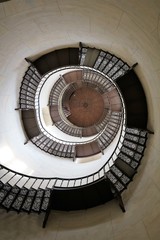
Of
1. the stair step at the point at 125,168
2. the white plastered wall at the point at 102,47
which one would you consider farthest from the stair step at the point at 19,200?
the stair step at the point at 125,168

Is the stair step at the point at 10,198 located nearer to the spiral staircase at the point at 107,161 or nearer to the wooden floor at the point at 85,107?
the spiral staircase at the point at 107,161

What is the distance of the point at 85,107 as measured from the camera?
1352 cm

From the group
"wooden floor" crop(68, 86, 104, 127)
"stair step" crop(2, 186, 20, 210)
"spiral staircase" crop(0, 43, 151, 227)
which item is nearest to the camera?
"stair step" crop(2, 186, 20, 210)

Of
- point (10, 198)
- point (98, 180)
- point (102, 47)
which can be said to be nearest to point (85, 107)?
point (102, 47)

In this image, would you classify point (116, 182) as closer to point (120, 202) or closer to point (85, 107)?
point (120, 202)

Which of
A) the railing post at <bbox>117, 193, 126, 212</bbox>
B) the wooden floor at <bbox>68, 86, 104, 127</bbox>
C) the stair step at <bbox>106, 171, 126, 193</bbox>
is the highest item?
the wooden floor at <bbox>68, 86, 104, 127</bbox>

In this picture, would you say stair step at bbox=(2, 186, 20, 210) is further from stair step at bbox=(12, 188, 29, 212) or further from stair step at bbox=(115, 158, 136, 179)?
stair step at bbox=(115, 158, 136, 179)

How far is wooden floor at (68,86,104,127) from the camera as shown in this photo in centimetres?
1334

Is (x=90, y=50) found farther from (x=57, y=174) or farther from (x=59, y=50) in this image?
(x=57, y=174)

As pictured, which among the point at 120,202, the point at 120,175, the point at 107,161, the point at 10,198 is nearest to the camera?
the point at 120,202

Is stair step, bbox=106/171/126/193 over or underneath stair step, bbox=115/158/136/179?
underneath

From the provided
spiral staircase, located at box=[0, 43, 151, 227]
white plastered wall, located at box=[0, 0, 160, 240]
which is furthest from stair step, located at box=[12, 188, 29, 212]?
white plastered wall, located at box=[0, 0, 160, 240]

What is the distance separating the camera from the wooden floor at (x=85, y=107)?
43.8ft

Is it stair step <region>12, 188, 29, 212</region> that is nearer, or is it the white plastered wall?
the white plastered wall
